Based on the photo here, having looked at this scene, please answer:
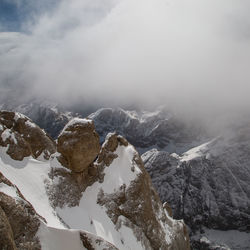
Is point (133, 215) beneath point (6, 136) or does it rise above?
beneath

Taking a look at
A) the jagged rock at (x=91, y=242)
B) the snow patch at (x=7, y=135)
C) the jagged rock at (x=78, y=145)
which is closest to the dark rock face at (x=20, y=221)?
the jagged rock at (x=91, y=242)

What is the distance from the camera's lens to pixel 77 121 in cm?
4025

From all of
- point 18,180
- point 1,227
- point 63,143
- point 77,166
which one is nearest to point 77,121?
point 63,143

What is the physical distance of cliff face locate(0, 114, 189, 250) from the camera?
1273 inches

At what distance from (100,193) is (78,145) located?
21.7 ft

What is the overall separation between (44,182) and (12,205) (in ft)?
45.4

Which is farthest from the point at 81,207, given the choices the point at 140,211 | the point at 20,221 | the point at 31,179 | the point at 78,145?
the point at 20,221

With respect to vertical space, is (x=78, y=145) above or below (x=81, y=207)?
above

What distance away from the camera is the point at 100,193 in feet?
128

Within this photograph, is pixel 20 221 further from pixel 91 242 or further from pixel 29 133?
pixel 29 133

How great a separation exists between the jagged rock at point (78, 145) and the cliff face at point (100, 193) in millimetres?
126

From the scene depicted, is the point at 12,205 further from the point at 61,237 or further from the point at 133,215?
the point at 133,215

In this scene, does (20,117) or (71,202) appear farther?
(20,117)

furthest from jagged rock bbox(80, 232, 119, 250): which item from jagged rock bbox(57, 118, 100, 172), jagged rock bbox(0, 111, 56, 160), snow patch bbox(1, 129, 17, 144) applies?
jagged rock bbox(0, 111, 56, 160)
